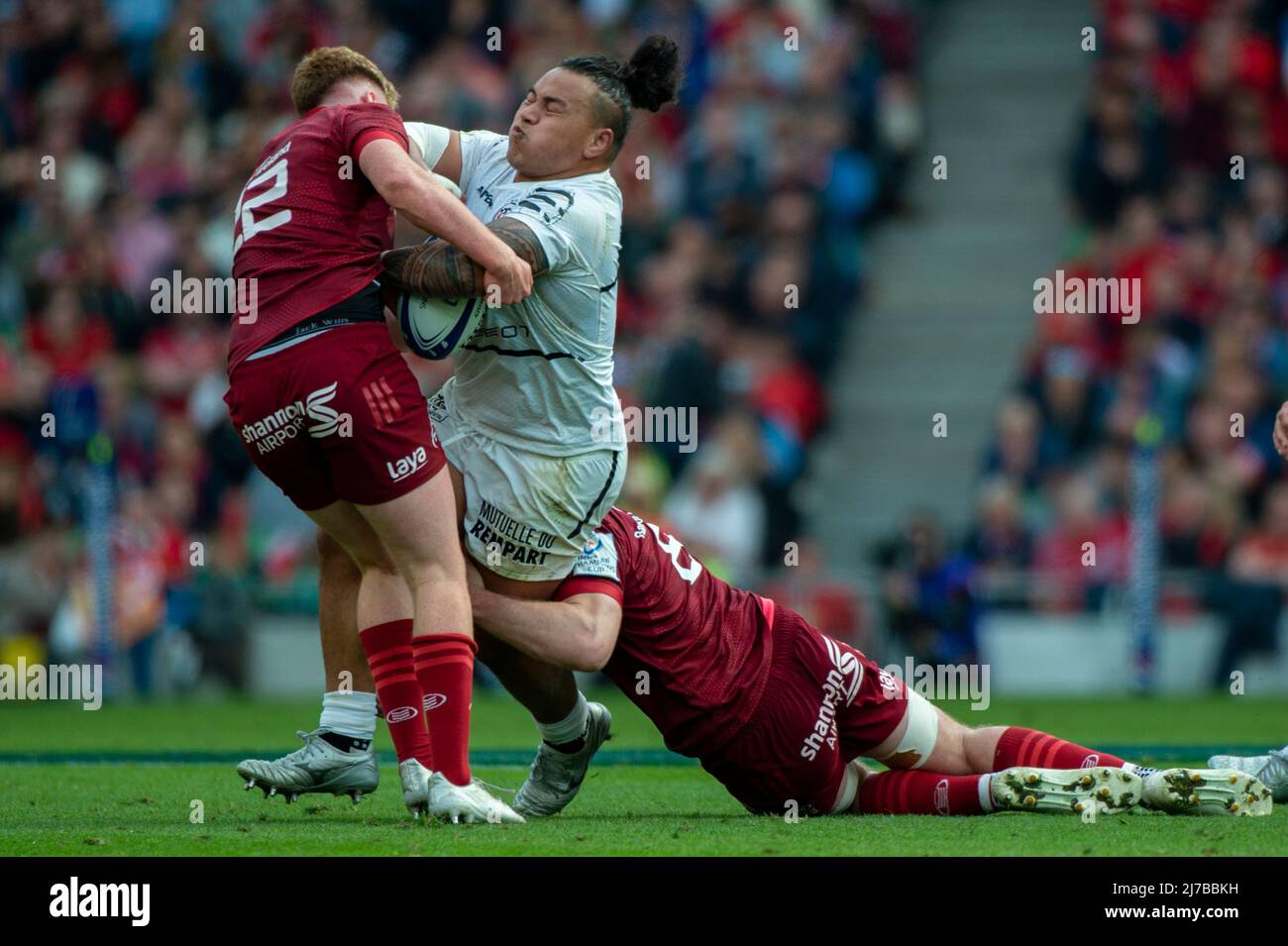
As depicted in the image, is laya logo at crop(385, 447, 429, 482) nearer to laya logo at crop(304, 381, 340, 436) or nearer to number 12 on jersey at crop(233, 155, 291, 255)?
laya logo at crop(304, 381, 340, 436)

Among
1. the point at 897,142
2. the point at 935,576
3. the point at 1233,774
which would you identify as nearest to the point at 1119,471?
the point at 935,576

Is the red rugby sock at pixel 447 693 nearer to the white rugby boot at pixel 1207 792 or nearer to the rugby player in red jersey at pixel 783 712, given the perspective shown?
the rugby player in red jersey at pixel 783 712

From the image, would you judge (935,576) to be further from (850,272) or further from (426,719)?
(426,719)

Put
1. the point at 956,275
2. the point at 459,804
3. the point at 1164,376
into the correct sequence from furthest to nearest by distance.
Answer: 1. the point at 956,275
2. the point at 1164,376
3. the point at 459,804

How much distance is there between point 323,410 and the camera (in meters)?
5.71

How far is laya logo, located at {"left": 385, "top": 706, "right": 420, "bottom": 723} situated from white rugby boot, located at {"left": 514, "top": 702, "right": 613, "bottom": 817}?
1.81 ft

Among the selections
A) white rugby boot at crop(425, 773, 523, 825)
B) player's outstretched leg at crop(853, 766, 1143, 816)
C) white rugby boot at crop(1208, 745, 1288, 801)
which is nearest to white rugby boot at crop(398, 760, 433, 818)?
white rugby boot at crop(425, 773, 523, 825)

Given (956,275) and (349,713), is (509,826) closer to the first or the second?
(349,713)

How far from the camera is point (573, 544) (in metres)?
6.14

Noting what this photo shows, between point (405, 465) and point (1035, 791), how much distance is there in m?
2.10

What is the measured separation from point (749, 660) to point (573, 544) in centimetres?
65

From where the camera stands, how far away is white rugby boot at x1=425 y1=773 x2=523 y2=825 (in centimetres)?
557

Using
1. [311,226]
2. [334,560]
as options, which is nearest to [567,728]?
[334,560]

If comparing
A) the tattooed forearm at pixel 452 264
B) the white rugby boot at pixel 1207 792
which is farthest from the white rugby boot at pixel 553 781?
the white rugby boot at pixel 1207 792
